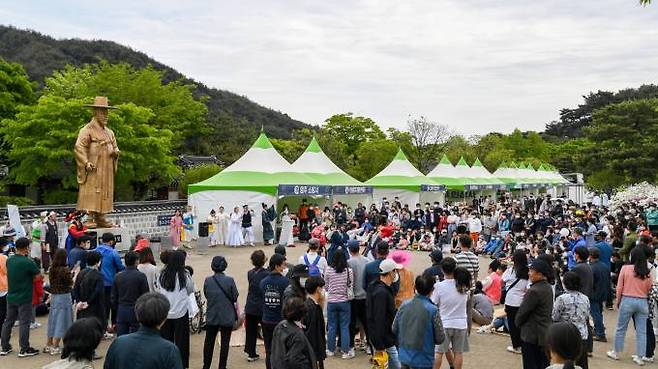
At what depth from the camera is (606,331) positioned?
28.2ft

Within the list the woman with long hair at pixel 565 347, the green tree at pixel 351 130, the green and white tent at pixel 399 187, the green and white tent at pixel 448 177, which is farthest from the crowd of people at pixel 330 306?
the green tree at pixel 351 130

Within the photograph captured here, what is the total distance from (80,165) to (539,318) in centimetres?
1101

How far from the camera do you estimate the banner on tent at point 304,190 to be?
786 inches

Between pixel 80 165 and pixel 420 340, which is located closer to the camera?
pixel 420 340

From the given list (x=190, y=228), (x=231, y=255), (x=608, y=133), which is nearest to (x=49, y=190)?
(x=190, y=228)

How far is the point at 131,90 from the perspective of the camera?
36969 mm

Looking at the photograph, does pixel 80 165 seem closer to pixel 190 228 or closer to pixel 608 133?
pixel 190 228

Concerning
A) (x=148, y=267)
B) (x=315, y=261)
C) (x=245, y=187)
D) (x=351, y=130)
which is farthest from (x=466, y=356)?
(x=351, y=130)

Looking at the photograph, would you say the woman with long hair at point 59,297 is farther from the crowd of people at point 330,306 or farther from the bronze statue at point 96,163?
the bronze statue at point 96,163

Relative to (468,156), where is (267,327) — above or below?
below

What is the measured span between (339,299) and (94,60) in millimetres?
107181

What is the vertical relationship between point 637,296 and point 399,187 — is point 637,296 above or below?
below

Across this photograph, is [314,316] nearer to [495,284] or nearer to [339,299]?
[339,299]

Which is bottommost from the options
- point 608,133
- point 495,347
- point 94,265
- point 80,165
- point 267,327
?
point 495,347
